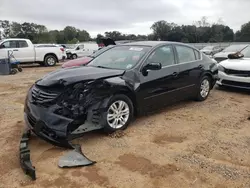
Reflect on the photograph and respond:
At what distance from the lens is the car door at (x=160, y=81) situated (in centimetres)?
492

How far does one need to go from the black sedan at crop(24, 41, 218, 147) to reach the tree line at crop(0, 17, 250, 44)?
41278 mm

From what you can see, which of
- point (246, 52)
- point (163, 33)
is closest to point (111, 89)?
point (246, 52)

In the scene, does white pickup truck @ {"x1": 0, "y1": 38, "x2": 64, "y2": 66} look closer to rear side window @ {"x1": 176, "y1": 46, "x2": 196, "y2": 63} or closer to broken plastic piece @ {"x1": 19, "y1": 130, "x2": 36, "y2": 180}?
rear side window @ {"x1": 176, "y1": 46, "x2": 196, "y2": 63}

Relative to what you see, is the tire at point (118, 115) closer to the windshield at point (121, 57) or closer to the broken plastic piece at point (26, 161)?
the windshield at point (121, 57)

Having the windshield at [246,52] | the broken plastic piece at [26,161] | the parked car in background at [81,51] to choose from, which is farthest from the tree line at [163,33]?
the broken plastic piece at [26,161]

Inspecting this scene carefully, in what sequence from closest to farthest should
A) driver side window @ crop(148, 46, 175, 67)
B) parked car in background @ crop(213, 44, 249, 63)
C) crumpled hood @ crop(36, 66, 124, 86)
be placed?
crumpled hood @ crop(36, 66, 124, 86), driver side window @ crop(148, 46, 175, 67), parked car in background @ crop(213, 44, 249, 63)

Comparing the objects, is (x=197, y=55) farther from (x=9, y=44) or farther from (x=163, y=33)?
(x=163, y=33)

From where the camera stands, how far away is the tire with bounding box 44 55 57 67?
16.6 m

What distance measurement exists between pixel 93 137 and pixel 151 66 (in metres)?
1.68

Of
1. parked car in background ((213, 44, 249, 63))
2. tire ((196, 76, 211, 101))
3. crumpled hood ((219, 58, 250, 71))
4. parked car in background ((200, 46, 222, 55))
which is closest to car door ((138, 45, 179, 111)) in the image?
tire ((196, 76, 211, 101))

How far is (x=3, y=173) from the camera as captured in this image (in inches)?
128

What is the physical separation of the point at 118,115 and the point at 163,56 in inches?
69.4

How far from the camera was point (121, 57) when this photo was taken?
17.2 ft

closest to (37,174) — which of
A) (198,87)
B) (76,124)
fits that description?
(76,124)
